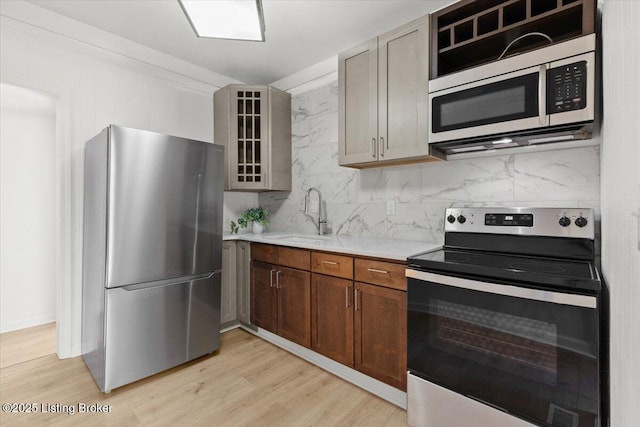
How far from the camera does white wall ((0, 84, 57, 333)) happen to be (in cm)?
295

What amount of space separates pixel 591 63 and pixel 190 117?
3.14 metres

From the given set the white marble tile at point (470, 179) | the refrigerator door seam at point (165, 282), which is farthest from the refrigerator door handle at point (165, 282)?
the white marble tile at point (470, 179)

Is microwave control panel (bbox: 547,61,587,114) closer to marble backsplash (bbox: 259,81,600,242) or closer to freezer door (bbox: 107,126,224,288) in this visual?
marble backsplash (bbox: 259,81,600,242)

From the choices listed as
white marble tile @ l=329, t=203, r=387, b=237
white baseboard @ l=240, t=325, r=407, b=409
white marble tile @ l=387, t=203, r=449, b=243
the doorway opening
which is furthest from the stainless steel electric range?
the doorway opening

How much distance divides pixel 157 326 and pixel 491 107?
250 cm

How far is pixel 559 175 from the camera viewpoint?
1.78 metres

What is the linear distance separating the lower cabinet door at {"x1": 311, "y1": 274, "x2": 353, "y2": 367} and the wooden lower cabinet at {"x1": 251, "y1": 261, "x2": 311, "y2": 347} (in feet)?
0.23

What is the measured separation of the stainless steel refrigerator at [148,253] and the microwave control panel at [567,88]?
2.13m

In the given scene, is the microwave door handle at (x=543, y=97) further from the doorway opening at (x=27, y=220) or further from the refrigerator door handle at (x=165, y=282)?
the doorway opening at (x=27, y=220)

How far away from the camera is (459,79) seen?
180 centimetres

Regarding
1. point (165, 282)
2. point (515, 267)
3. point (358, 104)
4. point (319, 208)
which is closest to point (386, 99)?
point (358, 104)

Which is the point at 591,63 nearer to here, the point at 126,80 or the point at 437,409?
the point at 437,409

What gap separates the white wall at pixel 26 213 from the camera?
2953 mm

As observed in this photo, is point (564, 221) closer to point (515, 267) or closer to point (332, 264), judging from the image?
point (515, 267)
